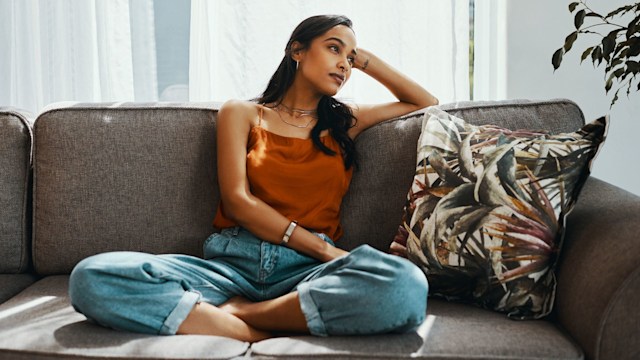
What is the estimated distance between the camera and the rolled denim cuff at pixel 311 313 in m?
1.49

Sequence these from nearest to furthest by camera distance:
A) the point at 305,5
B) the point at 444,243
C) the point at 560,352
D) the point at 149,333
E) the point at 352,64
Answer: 1. the point at 560,352
2. the point at 149,333
3. the point at 444,243
4. the point at 352,64
5. the point at 305,5

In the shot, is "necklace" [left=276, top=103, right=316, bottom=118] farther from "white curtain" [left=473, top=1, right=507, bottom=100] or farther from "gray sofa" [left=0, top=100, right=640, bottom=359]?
"white curtain" [left=473, top=1, right=507, bottom=100]

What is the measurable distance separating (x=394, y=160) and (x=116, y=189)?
74cm

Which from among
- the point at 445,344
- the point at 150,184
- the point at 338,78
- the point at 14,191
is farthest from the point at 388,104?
the point at 14,191

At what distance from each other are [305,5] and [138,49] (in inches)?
25.9

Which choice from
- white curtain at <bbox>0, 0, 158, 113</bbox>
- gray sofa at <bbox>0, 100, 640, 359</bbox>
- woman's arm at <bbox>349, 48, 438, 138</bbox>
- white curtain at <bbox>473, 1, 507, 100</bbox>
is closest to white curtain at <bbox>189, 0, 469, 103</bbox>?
white curtain at <bbox>473, 1, 507, 100</bbox>

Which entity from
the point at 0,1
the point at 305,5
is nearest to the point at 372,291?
the point at 305,5

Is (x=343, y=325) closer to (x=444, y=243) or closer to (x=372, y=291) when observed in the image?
(x=372, y=291)

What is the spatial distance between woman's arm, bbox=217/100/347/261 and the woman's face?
0.22 meters

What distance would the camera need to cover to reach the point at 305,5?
270 cm

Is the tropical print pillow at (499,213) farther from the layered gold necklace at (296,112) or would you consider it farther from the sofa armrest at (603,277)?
the layered gold necklace at (296,112)

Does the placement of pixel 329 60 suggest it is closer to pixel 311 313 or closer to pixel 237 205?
pixel 237 205

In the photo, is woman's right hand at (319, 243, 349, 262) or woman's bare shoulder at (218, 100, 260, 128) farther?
woman's bare shoulder at (218, 100, 260, 128)

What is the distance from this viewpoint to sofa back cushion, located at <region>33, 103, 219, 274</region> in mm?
1950
